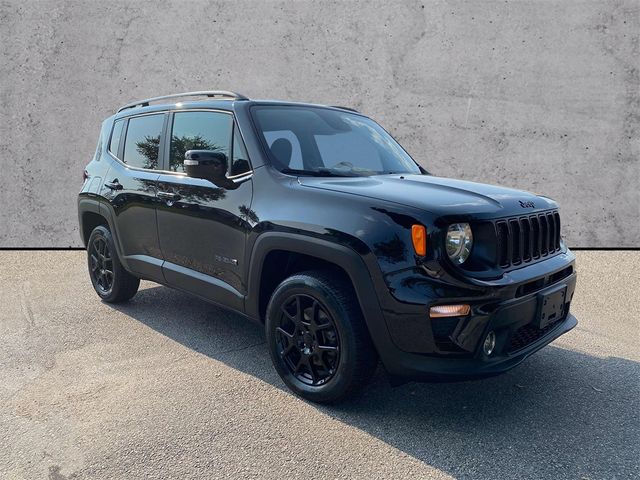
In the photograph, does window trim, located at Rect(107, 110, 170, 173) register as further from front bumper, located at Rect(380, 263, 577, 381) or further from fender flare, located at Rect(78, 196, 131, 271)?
front bumper, located at Rect(380, 263, 577, 381)

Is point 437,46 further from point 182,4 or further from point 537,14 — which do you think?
point 182,4

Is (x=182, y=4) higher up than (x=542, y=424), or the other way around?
(x=182, y=4)

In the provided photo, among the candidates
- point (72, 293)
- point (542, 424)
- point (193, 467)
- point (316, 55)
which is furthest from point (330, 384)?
point (316, 55)

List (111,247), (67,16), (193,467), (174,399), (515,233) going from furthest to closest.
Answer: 1. (67,16)
2. (111,247)
3. (174,399)
4. (515,233)
5. (193,467)

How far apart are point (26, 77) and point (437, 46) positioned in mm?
7047

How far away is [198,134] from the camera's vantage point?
388 centimetres

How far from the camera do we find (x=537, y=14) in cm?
832

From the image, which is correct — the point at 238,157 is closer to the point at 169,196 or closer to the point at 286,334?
the point at 169,196

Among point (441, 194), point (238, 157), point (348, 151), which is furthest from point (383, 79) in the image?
point (441, 194)

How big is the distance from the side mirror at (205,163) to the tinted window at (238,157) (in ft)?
→ 0.28

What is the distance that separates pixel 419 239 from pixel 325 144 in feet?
4.74

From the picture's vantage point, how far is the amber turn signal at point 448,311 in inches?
97.6

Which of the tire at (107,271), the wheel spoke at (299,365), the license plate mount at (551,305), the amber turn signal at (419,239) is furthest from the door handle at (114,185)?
the license plate mount at (551,305)

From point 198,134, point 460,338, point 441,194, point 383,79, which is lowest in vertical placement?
point 460,338
